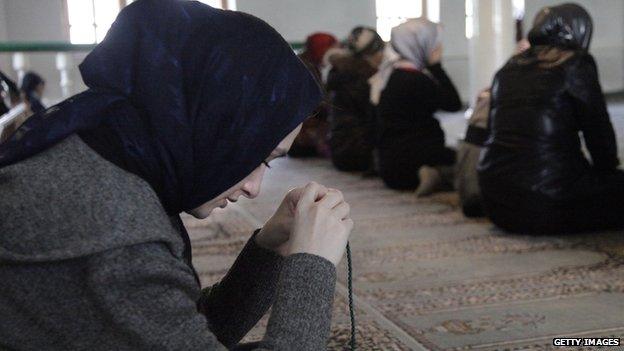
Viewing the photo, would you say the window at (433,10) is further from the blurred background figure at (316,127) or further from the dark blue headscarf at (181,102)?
the dark blue headscarf at (181,102)

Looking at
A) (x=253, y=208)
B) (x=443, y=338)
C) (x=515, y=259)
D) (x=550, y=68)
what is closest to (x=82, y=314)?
(x=443, y=338)

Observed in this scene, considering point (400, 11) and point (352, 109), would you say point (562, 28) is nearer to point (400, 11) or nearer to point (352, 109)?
point (352, 109)

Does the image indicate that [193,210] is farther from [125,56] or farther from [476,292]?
[476,292]

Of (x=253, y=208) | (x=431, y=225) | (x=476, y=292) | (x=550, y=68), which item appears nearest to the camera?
(x=476, y=292)

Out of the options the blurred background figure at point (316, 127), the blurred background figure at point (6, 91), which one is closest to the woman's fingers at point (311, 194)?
the blurred background figure at point (6, 91)

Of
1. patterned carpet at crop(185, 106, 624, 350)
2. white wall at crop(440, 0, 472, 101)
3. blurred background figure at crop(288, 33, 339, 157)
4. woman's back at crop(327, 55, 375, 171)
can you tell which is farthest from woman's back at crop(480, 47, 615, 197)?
white wall at crop(440, 0, 472, 101)

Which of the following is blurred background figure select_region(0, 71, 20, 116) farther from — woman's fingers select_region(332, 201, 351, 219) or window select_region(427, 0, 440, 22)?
window select_region(427, 0, 440, 22)

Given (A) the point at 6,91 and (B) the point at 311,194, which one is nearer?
Answer: (B) the point at 311,194

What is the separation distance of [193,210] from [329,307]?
0.62 ft

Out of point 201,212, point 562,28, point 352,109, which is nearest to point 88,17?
point 352,109

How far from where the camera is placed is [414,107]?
463cm

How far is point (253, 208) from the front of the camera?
4434mm

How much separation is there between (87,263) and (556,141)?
2.68 m

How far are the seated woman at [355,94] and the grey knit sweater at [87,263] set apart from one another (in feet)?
15.4
